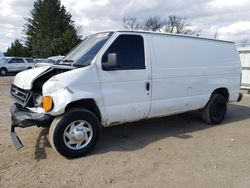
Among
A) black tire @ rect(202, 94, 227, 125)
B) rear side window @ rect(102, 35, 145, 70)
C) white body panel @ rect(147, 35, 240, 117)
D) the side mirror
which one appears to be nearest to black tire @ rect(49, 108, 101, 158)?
the side mirror

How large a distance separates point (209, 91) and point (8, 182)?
16.0 ft

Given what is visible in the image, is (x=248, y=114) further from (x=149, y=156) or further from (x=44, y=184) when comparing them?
(x=44, y=184)

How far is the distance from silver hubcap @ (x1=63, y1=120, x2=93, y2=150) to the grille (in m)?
0.92

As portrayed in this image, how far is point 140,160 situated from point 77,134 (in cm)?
114

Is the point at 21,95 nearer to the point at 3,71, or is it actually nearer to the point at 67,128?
the point at 67,128

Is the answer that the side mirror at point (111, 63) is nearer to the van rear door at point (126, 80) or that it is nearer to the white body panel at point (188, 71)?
the van rear door at point (126, 80)

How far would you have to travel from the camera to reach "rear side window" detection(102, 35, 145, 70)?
5.23 metres

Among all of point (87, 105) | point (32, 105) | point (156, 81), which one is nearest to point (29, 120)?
point (32, 105)

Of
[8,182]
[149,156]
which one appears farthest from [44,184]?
[149,156]

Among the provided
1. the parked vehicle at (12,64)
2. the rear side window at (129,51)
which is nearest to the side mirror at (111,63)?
the rear side window at (129,51)

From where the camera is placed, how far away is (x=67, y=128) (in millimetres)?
4711

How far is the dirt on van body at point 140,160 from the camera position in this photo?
4.05 meters

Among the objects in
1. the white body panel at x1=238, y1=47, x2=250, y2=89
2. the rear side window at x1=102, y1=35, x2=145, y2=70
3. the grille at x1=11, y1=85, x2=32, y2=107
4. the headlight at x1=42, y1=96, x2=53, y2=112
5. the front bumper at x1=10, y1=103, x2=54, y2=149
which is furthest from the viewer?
the white body panel at x1=238, y1=47, x2=250, y2=89

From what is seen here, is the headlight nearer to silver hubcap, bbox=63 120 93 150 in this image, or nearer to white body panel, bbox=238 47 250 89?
silver hubcap, bbox=63 120 93 150
